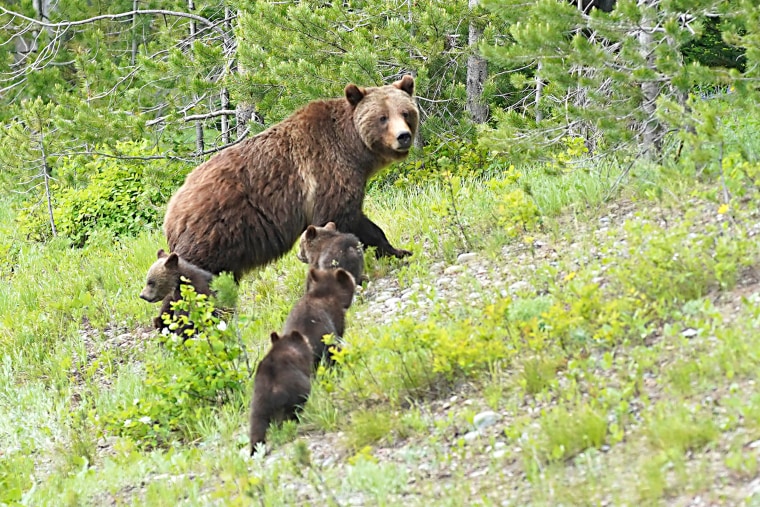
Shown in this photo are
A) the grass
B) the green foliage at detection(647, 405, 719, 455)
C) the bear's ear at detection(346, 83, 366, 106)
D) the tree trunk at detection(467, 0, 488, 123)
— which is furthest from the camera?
the tree trunk at detection(467, 0, 488, 123)

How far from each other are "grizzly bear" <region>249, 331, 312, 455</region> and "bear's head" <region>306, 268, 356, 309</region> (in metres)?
0.91

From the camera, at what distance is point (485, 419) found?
16.3ft

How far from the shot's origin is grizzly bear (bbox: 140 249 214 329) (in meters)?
7.69

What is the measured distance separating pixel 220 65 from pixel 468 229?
561cm

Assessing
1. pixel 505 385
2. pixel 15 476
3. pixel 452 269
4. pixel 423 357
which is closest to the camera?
pixel 505 385

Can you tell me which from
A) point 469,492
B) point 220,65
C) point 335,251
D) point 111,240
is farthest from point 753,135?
point 111,240

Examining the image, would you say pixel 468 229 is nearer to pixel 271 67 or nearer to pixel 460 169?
pixel 460 169

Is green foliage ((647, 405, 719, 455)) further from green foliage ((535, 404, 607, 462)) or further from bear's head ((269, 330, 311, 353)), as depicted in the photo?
bear's head ((269, 330, 311, 353))

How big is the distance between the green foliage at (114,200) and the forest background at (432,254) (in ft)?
0.11

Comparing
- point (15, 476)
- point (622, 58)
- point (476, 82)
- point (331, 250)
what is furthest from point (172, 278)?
point (476, 82)

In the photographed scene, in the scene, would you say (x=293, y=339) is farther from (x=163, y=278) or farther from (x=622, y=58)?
(x=622, y=58)

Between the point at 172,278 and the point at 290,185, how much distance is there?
54.4 inches

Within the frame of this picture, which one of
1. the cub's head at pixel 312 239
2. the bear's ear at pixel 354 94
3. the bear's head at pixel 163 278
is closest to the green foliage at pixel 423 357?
the cub's head at pixel 312 239

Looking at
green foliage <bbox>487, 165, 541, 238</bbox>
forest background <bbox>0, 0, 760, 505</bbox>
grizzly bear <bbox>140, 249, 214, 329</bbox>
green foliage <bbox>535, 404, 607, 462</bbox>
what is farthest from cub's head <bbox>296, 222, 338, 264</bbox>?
green foliage <bbox>535, 404, 607, 462</bbox>
